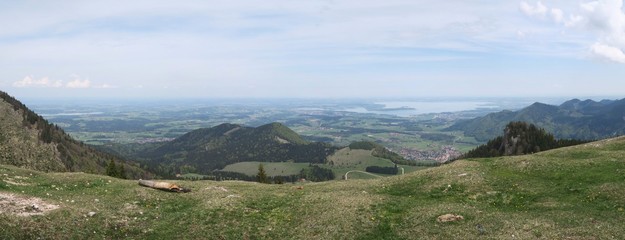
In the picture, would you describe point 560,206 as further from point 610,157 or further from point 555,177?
point 610,157

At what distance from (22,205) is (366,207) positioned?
30.5 metres

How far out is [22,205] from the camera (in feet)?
112

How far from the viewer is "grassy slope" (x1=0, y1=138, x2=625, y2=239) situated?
3184cm

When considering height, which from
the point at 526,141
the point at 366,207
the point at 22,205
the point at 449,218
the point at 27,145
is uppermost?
the point at 22,205

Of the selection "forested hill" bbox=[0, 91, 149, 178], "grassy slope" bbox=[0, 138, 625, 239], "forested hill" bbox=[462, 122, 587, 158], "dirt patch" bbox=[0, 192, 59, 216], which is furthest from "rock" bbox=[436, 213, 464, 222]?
"forested hill" bbox=[462, 122, 587, 158]

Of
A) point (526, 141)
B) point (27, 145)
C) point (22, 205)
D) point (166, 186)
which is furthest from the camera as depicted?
point (526, 141)

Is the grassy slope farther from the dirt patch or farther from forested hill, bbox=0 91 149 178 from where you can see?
forested hill, bbox=0 91 149 178

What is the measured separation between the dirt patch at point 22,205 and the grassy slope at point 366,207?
1.16 m

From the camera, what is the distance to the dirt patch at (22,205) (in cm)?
3256

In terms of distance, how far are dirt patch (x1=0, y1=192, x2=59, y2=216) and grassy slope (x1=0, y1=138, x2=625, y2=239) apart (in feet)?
3.82

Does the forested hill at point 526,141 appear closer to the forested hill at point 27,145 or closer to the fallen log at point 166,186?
the fallen log at point 166,186

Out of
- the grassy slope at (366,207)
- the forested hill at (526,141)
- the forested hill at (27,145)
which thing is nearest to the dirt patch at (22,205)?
the grassy slope at (366,207)

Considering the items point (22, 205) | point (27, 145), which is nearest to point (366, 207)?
point (22, 205)

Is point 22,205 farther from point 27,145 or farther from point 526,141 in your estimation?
point 526,141
